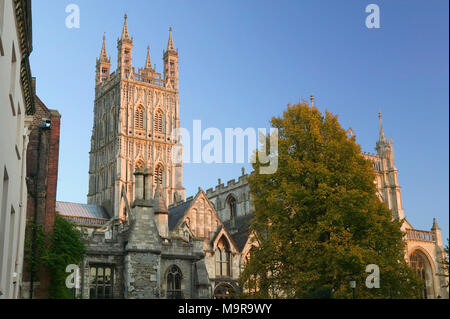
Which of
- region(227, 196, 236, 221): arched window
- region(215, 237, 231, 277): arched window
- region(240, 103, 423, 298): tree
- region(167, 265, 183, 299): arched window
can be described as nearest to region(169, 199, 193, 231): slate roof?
region(215, 237, 231, 277): arched window

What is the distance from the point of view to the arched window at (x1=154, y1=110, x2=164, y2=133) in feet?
303

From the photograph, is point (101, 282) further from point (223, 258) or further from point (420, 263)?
point (420, 263)

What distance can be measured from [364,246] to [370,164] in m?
4.69

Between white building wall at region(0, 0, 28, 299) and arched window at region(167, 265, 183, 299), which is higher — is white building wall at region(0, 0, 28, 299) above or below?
above

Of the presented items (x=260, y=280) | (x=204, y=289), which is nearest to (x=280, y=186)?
(x=260, y=280)

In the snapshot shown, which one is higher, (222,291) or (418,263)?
(418,263)

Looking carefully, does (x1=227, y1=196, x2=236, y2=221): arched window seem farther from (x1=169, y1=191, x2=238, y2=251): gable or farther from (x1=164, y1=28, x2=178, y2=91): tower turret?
(x1=164, y1=28, x2=178, y2=91): tower turret

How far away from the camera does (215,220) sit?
4878 cm

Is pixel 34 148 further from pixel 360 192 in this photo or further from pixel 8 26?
pixel 360 192

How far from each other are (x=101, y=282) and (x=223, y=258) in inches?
614

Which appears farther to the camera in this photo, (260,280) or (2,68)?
(260,280)

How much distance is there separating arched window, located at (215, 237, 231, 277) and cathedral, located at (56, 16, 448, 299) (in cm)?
9

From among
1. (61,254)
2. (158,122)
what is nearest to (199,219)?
(61,254)

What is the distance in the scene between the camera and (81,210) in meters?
77.0
